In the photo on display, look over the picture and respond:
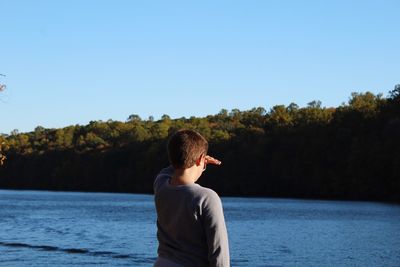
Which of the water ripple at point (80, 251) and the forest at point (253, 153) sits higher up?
the forest at point (253, 153)

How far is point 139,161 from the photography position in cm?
11525

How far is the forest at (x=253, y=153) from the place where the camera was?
274ft

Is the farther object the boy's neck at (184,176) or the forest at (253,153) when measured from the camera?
the forest at (253,153)

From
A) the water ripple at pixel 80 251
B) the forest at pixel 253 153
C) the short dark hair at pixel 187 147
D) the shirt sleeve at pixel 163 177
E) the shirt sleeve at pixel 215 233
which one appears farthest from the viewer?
the forest at pixel 253 153

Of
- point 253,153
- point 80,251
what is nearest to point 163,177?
point 80,251

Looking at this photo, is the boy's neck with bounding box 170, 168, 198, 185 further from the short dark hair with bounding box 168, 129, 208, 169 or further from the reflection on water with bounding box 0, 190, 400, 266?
the reflection on water with bounding box 0, 190, 400, 266

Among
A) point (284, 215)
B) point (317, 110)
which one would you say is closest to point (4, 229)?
point (284, 215)

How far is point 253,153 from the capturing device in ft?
328

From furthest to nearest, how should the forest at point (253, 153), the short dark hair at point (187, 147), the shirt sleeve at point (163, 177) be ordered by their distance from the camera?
the forest at point (253, 153)
the shirt sleeve at point (163, 177)
the short dark hair at point (187, 147)

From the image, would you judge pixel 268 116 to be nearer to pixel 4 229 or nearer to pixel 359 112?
pixel 359 112

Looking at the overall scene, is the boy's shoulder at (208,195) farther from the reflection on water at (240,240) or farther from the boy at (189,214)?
the reflection on water at (240,240)

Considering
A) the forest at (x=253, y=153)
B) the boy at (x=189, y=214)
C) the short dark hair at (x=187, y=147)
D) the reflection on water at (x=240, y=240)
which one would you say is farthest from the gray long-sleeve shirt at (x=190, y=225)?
the forest at (x=253, y=153)

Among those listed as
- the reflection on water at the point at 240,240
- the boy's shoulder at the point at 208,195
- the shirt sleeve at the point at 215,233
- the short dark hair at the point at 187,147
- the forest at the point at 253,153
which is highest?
the forest at the point at 253,153

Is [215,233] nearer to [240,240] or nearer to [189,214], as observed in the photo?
[189,214]
